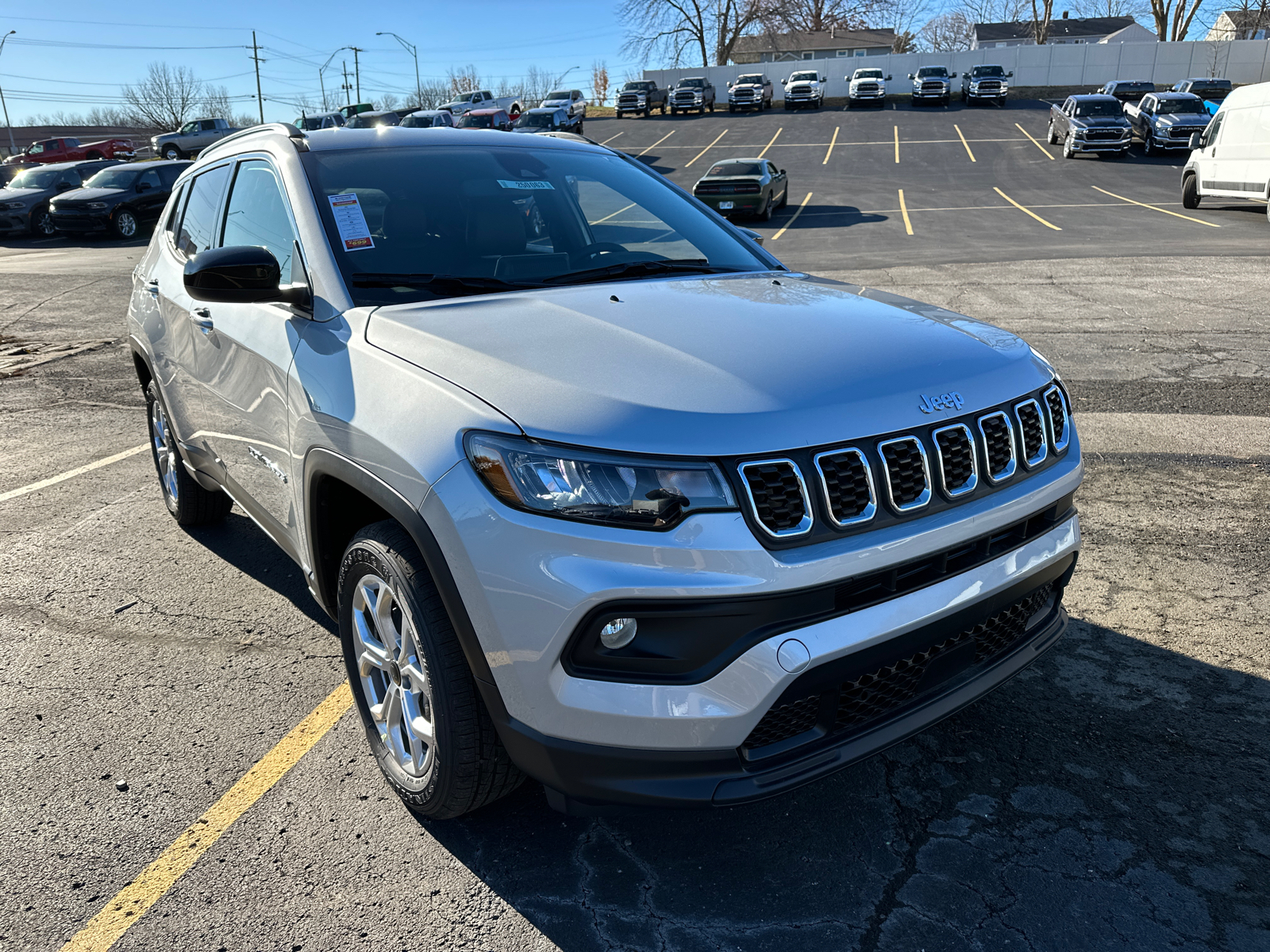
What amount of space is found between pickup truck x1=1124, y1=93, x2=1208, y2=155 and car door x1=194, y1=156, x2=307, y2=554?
3270cm

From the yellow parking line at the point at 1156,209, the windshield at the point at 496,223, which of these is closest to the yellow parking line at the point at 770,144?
the yellow parking line at the point at 1156,209

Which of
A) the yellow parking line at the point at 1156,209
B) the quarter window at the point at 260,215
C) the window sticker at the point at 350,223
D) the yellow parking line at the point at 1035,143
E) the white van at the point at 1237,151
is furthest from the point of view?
the yellow parking line at the point at 1035,143

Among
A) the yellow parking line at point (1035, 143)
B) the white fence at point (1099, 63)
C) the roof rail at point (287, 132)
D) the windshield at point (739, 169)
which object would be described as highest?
the white fence at point (1099, 63)

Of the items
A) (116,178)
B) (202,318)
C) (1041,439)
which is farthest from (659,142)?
(1041,439)

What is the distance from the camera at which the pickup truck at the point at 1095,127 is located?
29.5 m

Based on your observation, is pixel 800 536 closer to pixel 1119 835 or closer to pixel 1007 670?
pixel 1007 670

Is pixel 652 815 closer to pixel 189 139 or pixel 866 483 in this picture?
pixel 866 483

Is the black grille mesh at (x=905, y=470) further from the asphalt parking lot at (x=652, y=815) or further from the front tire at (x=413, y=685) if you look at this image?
the front tire at (x=413, y=685)

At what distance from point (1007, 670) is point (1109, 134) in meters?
32.2

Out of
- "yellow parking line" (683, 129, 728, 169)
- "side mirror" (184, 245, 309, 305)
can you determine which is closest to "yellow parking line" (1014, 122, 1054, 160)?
"yellow parking line" (683, 129, 728, 169)

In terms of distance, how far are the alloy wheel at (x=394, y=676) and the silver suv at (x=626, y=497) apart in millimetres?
12

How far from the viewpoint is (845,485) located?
2.14 m

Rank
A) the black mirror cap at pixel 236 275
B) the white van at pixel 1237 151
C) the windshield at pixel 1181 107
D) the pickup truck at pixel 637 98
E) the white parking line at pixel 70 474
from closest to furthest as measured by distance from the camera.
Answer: the black mirror cap at pixel 236 275 → the white parking line at pixel 70 474 → the white van at pixel 1237 151 → the windshield at pixel 1181 107 → the pickup truck at pixel 637 98

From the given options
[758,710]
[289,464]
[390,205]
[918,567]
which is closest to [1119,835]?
[918,567]
